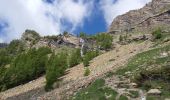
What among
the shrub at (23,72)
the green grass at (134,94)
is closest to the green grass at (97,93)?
the green grass at (134,94)

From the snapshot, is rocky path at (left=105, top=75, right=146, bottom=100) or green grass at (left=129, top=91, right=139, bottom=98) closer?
green grass at (left=129, top=91, right=139, bottom=98)

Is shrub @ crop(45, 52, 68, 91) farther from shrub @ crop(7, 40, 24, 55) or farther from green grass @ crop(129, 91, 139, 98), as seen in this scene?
shrub @ crop(7, 40, 24, 55)

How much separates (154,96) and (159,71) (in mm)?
5103

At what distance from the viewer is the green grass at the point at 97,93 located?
150 ft

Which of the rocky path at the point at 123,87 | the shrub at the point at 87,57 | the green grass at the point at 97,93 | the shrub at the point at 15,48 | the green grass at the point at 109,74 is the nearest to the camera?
the rocky path at the point at 123,87

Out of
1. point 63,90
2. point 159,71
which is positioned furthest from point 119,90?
point 63,90

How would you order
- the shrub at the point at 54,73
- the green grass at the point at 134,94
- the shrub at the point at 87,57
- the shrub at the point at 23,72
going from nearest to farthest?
the green grass at the point at 134,94
the shrub at the point at 54,73
the shrub at the point at 87,57
the shrub at the point at 23,72

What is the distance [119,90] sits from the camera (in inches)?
1828

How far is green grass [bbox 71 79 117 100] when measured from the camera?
45.6 m

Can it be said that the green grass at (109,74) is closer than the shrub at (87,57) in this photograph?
Yes

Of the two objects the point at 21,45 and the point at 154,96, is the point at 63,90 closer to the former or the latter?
the point at 154,96

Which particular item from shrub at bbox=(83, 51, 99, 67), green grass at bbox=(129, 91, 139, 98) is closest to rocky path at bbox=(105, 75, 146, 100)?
green grass at bbox=(129, 91, 139, 98)

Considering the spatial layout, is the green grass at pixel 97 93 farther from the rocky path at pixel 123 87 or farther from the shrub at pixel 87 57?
the shrub at pixel 87 57

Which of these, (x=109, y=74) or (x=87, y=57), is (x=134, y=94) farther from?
(x=87, y=57)
